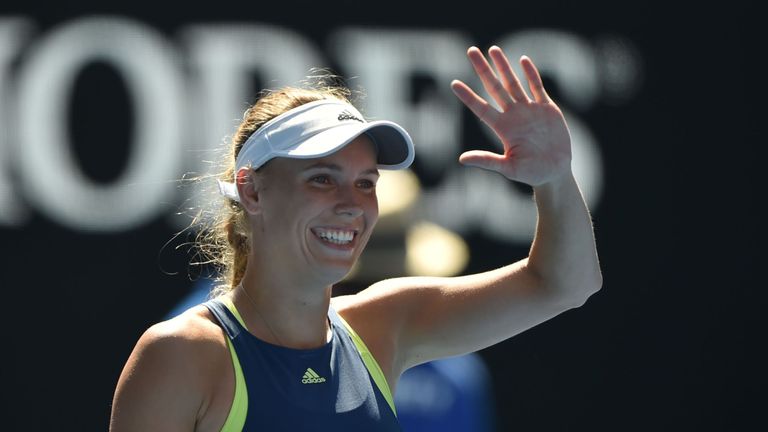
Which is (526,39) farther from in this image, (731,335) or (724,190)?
(731,335)

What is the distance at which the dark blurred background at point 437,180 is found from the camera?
12.9 feet

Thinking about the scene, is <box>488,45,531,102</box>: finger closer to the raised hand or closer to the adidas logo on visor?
the raised hand

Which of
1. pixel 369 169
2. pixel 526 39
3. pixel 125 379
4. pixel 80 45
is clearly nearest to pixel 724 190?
pixel 526 39

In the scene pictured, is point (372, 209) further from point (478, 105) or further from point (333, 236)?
point (478, 105)

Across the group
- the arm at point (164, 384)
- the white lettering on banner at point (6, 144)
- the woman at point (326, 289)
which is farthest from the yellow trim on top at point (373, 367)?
the white lettering on banner at point (6, 144)

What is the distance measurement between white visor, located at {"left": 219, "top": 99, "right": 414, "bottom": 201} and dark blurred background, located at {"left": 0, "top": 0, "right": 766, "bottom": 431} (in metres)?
1.51

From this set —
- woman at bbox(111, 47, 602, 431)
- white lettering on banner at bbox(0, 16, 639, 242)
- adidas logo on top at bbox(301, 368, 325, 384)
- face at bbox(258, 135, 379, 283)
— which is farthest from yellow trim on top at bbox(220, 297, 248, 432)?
white lettering on banner at bbox(0, 16, 639, 242)

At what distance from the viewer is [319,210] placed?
6.86 feet

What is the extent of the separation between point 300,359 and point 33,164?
7.02ft

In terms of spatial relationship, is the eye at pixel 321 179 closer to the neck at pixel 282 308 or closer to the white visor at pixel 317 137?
the white visor at pixel 317 137

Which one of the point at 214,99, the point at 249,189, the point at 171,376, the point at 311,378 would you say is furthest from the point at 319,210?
the point at 214,99

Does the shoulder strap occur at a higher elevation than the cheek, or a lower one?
lower

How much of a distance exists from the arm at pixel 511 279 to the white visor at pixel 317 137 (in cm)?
14

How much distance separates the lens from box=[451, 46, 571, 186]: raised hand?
85.4 inches
